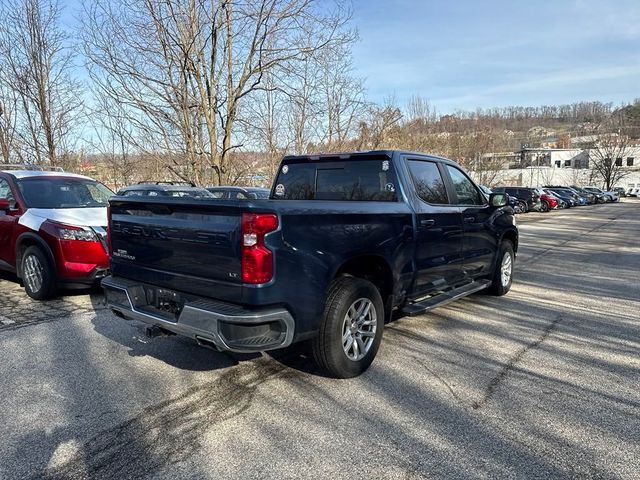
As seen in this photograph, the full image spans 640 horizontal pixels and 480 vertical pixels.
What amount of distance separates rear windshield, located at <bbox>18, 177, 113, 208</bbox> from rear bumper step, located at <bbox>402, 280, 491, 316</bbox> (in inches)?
194

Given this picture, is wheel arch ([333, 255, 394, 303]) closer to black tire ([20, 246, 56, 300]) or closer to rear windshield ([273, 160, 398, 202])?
rear windshield ([273, 160, 398, 202])

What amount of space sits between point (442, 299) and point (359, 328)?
57.9 inches

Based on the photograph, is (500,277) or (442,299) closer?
(442,299)

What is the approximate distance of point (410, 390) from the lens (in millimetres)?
3928

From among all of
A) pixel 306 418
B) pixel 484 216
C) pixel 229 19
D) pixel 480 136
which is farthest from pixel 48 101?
pixel 480 136

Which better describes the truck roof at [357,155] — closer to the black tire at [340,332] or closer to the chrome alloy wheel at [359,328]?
the black tire at [340,332]

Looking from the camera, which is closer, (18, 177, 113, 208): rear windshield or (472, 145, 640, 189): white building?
(18, 177, 113, 208): rear windshield

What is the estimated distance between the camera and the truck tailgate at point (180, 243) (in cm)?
346

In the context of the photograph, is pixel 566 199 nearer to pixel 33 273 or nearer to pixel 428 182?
pixel 428 182

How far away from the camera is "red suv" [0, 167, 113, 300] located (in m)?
6.48

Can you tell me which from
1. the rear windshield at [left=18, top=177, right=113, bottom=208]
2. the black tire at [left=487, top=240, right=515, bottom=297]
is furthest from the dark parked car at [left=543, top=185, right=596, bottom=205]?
the rear windshield at [left=18, top=177, right=113, bottom=208]

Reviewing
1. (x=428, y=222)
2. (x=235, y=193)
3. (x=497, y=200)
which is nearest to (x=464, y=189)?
(x=497, y=200)

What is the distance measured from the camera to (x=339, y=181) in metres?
5.24

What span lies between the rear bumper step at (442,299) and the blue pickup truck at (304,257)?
2cm
